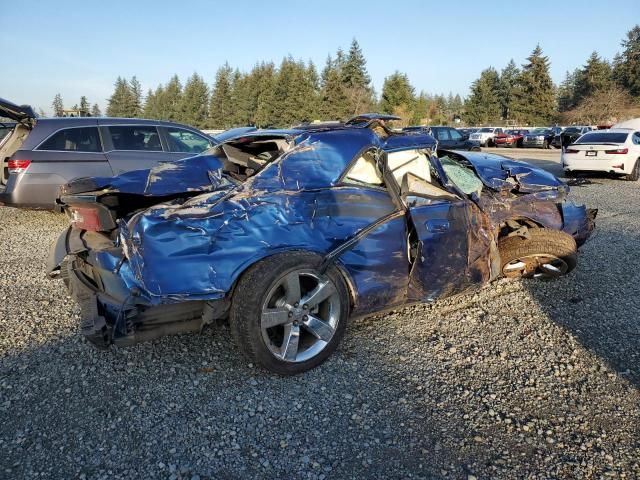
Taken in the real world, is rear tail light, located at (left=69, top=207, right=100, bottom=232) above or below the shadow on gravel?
above

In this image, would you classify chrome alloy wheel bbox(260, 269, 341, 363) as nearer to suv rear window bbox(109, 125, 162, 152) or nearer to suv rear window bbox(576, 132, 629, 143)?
suv rear window bbox(109, 125, 162, 152)

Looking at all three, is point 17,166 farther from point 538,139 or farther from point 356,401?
point 538,139

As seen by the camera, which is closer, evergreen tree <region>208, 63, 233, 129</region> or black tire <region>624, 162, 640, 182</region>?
black tire <region>624, 162, 640, 182</region>

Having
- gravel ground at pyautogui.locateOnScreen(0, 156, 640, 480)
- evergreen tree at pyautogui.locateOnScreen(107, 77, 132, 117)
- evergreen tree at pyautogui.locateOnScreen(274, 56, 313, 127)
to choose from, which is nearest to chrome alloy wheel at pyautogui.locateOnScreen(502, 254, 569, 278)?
gravel ground at pyautogui.locateOnScreen(0, 156, 640, 480)

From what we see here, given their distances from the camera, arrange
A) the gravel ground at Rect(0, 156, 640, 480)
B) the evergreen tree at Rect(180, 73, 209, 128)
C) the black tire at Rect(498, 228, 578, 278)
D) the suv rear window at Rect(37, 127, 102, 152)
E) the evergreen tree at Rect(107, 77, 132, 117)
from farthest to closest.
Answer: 1. the evergreen tree at Rect(107, 77, 132, 117)
2. the evergreen tree at Rect(180, 73, 209, 128)
3. the suv rear window at Rect(37, 127, 102, 152)
4. the black tire at Rect(498, 228, 578, 278)
5. the gravel ground at Rect(0, 156, 640, 480)

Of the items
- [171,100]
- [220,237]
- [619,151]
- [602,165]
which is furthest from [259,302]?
[171,100]

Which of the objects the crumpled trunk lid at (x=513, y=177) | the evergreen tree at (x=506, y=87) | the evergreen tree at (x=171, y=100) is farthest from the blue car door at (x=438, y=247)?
the evergreen tree at (x=171, y=100)

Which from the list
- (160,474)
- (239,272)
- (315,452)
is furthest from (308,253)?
(160,474)

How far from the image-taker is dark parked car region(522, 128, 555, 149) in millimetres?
33594

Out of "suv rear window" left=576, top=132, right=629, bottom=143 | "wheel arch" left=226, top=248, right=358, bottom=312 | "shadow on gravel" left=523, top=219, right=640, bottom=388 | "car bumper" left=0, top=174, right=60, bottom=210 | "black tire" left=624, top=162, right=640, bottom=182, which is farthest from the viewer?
"suv rear window" left=576, top=132, right=629, bottom=143

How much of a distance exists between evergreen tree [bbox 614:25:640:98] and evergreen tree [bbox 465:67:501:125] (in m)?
14.7

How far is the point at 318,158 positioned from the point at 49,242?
516 cm

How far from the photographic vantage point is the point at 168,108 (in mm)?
79875

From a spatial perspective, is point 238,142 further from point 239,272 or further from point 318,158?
point 239,272
